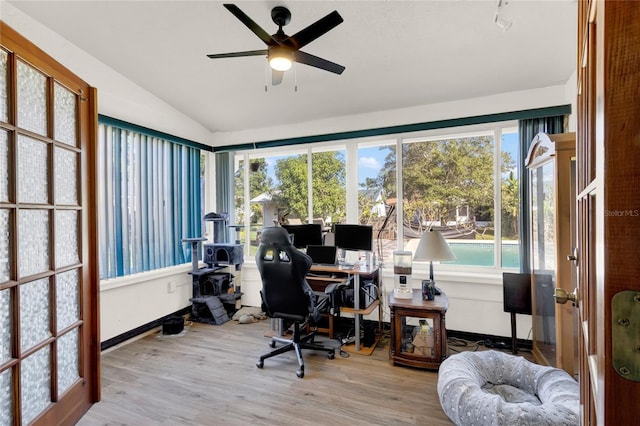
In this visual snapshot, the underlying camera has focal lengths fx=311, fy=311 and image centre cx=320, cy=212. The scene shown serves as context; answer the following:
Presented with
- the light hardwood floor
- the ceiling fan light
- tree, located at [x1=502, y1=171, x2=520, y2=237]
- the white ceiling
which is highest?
the white ceiling

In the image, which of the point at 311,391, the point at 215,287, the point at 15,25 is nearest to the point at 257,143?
the point at 215,287

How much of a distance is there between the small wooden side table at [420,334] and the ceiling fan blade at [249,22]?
2248 millimetres

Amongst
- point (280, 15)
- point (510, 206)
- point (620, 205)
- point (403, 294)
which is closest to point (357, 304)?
point (403, 294)

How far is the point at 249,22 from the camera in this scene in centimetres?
178

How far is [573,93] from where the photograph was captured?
2.79 m

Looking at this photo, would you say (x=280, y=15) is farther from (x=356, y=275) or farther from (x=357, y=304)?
(x=357, y=304)

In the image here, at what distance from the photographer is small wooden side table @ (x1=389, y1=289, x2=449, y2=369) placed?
2.60m

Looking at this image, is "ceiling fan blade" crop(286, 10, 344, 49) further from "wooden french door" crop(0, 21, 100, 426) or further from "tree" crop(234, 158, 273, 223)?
"tree" crop(234, 158, 273, 223)

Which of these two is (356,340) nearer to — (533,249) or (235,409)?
(235,409)

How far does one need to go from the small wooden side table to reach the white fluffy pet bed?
1.03ft

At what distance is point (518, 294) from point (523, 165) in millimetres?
1248

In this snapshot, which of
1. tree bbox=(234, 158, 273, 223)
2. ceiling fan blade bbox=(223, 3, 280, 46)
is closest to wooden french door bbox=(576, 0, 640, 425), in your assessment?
ceiling fan blade bbox=(223, 3, 280, 46)

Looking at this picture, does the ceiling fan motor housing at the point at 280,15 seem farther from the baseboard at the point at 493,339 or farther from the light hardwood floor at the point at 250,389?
the baseboard at the point at 493,339

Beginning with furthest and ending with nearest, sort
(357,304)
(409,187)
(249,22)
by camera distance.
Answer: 1. (409,187)
2. (357,304)
3. (249,22)
